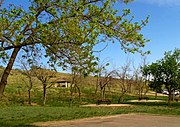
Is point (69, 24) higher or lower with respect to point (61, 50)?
higher

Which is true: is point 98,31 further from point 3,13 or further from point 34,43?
point 3,13

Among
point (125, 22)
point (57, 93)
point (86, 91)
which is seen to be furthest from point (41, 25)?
point (86, 91)

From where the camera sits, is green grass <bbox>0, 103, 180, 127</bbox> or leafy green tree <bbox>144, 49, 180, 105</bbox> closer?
green grass <bbox>0, 103, 180, 127</bbox>

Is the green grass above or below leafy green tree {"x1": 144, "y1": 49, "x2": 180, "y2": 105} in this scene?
below

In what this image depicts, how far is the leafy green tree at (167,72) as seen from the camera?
42156 millimetres

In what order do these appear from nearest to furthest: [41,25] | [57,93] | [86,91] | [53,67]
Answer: [41,25] → [53,67] → [57,93] → [86,91]

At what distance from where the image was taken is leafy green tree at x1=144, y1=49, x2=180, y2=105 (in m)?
42.2

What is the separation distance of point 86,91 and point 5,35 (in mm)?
54100

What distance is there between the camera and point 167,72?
141 ft

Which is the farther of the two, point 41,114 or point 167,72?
point 167,72

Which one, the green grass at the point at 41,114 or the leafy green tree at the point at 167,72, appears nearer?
the green grass at the point at 41,114

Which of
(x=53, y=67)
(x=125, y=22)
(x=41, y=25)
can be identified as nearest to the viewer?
(x=41, y=25)

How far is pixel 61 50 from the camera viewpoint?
38.7 ft

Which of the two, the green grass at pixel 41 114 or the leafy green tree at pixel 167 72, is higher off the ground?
the leafy green tree at pixel 167 72
